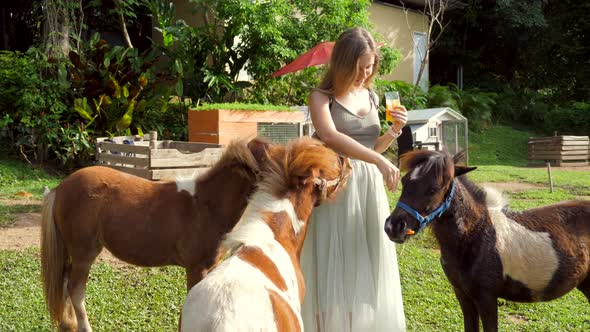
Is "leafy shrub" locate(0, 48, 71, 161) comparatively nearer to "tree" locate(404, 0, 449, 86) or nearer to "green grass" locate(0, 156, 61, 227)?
"green grass" locate(0, 156, 61, 227)

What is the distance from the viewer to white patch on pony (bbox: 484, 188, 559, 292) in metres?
3.56

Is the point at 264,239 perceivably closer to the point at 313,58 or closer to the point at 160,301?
the point at 160,301

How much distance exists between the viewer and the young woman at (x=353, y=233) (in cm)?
333

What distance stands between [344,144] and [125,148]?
15.6 feet

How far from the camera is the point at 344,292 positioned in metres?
Result: 3.44

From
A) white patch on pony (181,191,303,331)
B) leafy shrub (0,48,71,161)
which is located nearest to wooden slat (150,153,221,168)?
white patch on pony (181,191,303,331)

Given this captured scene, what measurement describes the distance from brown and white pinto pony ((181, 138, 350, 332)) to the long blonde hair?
0.47m

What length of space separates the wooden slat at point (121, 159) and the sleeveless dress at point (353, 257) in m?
3.71

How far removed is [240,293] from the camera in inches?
82.2

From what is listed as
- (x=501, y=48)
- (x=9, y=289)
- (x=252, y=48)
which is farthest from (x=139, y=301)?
(x=501, y=48)

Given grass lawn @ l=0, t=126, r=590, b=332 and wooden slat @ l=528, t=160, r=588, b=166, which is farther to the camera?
wooden slat @ l=528, t=160, r=588, b=166

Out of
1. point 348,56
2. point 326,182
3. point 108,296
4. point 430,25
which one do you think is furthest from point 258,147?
point 430,25

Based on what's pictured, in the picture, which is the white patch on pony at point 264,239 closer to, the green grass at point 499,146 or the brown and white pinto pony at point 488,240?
the brown and white pinto pony at point 488,240

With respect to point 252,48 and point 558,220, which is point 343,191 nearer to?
point 558,220
